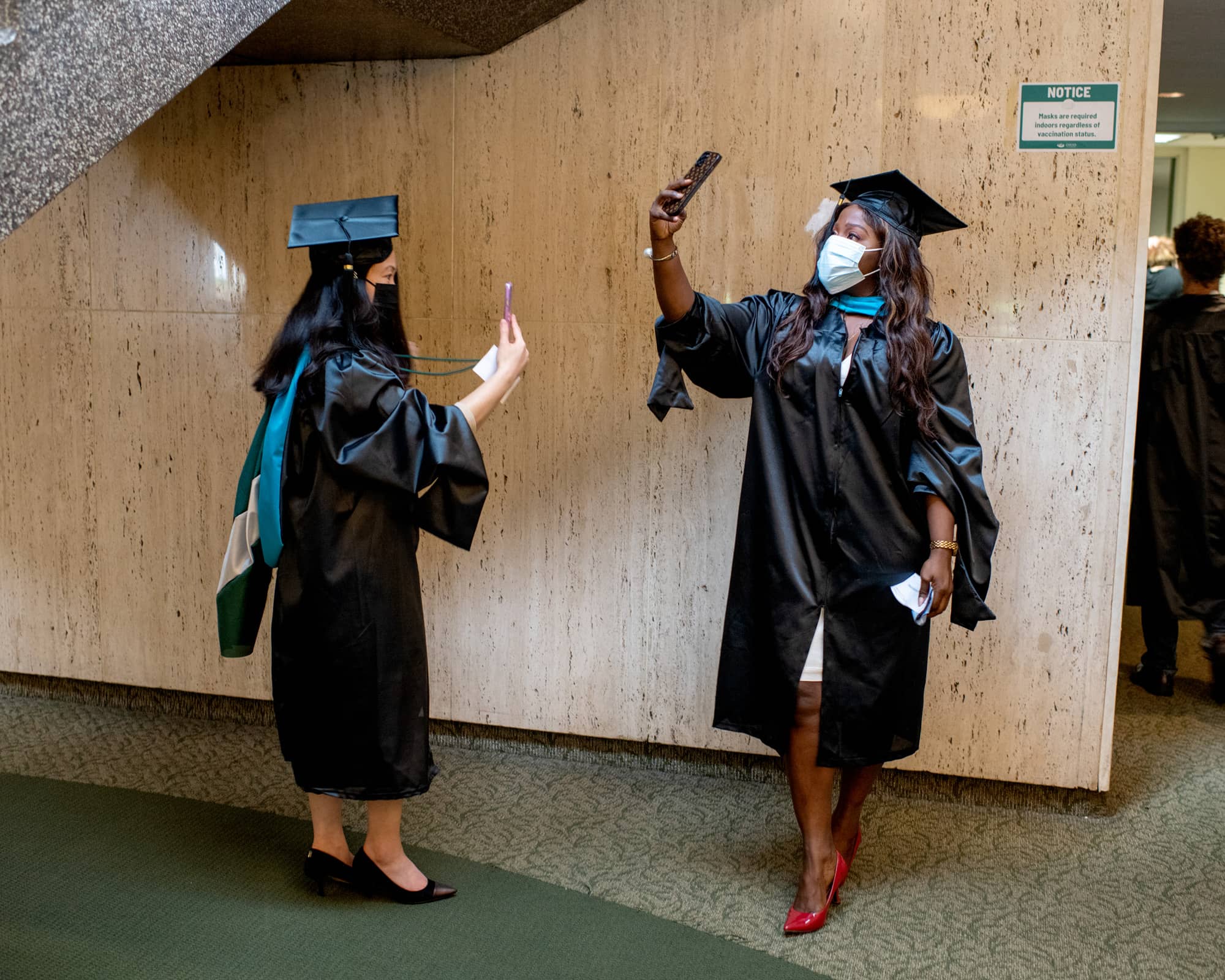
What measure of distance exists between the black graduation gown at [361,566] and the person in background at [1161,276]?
461 centimetres

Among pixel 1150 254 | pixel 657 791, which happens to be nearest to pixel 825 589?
pixel 657 791

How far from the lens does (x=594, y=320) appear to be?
341 centimetres

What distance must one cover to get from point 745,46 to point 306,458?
1778 millimetres

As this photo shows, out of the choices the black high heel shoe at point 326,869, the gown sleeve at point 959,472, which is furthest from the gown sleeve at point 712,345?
the black high heel shoe at point 326,869

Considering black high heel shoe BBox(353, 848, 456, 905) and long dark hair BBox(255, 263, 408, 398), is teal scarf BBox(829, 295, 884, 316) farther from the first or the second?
black high heel shoe BBox(353, 848, 456, 905)

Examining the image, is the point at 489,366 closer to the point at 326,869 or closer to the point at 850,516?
the point at 850,516

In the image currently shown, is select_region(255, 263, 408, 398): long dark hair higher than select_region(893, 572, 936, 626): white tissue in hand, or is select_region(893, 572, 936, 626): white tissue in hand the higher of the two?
select_region(255, 263, 408, 398): long dark hair

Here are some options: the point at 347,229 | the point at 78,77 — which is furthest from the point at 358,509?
the point at 78,77

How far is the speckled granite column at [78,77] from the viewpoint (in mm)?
1626

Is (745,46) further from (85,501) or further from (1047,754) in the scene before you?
(85,501)

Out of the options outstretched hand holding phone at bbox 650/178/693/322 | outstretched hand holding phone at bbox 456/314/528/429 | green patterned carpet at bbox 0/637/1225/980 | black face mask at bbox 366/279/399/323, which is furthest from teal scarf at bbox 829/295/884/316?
green patterned carpet at bbox 0/637/1225/980

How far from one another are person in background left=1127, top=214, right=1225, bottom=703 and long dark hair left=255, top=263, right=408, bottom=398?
3.15m

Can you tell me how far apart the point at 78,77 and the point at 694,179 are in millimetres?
1282

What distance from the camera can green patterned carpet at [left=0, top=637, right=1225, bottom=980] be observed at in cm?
256
